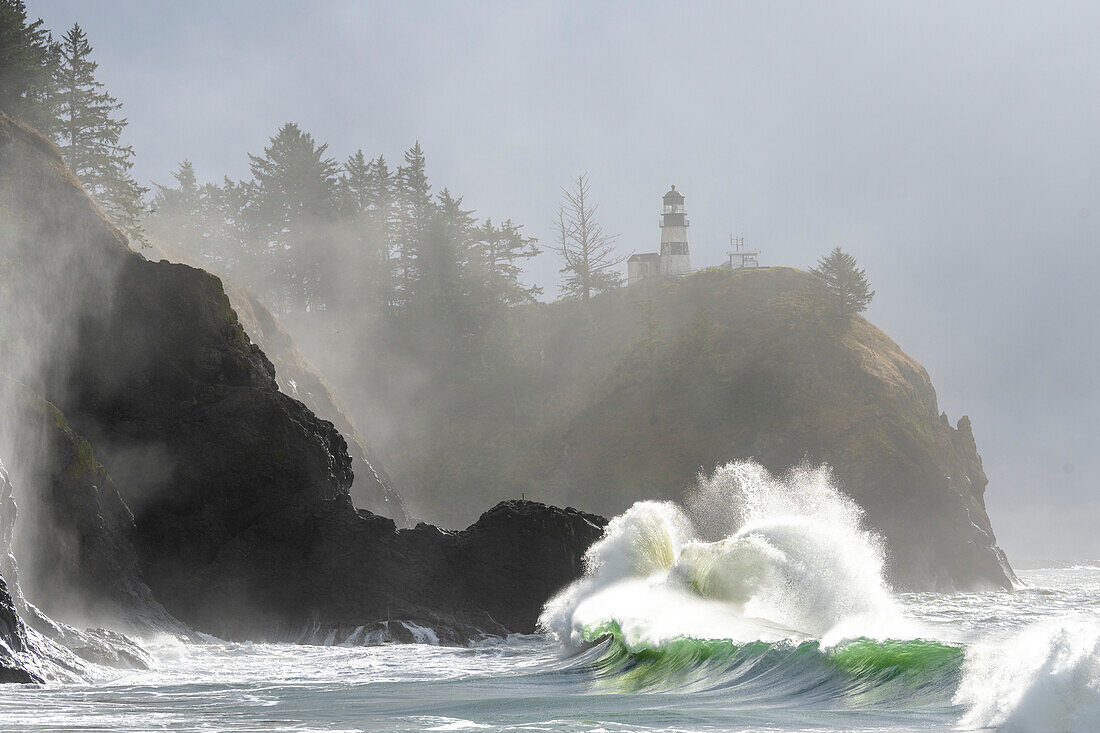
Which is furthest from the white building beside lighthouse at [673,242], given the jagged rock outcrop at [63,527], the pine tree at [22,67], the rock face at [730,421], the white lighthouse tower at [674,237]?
the jagged rock outcrop at [63,527]

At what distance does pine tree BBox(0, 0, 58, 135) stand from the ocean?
28.1m

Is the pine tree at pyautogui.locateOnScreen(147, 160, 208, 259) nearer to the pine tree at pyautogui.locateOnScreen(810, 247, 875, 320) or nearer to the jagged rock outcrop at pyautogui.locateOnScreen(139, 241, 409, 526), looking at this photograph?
the jagged rock outcrop at pyautogui.locateOnScreen(139, 241, 409, 526)

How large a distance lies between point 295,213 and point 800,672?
225 ft

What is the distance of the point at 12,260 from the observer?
2441 centimetres

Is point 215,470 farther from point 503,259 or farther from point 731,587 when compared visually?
point 503,259

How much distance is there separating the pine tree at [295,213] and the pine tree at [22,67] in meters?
29.0

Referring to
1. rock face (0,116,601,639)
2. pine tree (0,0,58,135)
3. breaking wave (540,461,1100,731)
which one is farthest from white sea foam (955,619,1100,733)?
pine tree (0,0,58,135)

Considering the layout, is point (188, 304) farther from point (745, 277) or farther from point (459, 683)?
point (745, 277)

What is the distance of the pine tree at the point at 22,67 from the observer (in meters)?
38.1

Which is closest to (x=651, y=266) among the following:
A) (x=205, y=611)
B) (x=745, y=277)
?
(x=745, y=277)

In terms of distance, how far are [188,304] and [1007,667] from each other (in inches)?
858

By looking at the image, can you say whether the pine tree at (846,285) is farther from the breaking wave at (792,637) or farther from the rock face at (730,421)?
the breaking wave at (792,637)

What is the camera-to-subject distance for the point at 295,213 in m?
75.5

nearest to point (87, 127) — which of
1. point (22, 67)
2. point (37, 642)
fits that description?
point (22, 67)
